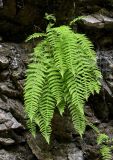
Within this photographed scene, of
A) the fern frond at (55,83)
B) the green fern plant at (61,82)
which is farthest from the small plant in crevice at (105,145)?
the fern frond at (55,83)

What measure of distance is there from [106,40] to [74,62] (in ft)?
4.72

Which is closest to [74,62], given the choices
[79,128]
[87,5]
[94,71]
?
[94,71]

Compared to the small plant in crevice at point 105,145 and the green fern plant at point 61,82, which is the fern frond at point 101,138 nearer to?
the small plant in crevice at point 105,145

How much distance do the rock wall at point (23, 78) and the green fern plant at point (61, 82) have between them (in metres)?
0.37

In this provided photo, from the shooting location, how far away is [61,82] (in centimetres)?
416

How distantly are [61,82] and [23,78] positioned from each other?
787mm

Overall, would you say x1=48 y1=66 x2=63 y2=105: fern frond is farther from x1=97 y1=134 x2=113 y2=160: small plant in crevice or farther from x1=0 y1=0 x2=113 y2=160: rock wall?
x1=97 y1=134 x2=113 y2=160: small plant in crevice

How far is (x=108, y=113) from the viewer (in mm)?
4934

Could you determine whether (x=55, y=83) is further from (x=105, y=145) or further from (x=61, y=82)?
(x=105, y=145)

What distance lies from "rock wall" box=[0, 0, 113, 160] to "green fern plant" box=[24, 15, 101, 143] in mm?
373

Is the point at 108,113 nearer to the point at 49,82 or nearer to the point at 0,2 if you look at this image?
the point at 49,82

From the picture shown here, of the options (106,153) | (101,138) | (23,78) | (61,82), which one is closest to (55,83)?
(61,82)

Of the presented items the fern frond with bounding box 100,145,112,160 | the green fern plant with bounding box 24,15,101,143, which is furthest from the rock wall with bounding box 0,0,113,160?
the green fern plant with bounding box 24,15,101,143

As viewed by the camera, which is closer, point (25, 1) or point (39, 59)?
point (39, 59)
